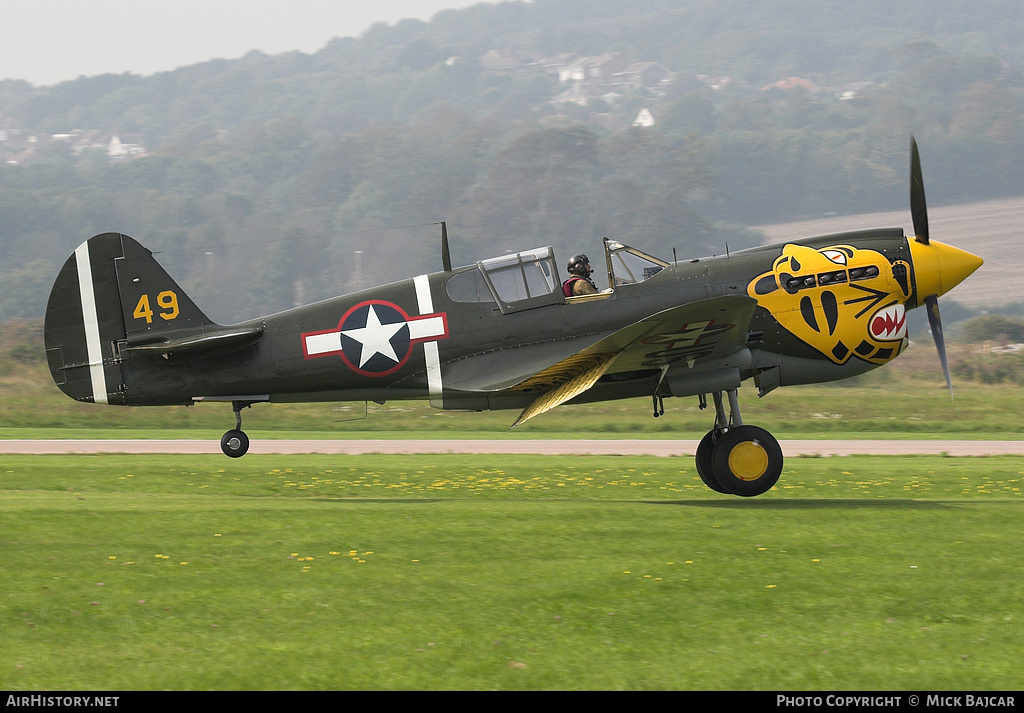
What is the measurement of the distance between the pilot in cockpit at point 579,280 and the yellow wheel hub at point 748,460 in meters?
2.60

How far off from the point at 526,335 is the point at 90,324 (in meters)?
5.66

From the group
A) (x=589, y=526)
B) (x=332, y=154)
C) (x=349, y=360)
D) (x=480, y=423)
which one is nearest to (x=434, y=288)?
(x=349, y=360)

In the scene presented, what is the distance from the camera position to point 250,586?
8.35 m

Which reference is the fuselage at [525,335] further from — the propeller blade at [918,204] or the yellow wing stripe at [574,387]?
the yellow wing stripe at [574,387]

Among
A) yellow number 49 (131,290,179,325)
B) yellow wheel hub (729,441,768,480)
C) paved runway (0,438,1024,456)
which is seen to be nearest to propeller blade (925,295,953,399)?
yellow wheel hub (729,441,768,480)

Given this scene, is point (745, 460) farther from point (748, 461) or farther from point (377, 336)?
point (377, 336)

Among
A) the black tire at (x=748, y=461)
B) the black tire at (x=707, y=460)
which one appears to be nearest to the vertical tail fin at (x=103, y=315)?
the black tire at (x=707, y=460)

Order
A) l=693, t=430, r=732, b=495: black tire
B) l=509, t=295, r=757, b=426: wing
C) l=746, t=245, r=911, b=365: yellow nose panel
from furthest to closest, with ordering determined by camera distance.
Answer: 1. l=693, t=430, r=732, b=495: black tire
2. l=746, t=245, r=911, b=365: yellow nose panel
3. l=509, t=295, r=757, b=426: wing

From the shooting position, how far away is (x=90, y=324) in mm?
13922

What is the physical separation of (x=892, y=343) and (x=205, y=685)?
9474 mm

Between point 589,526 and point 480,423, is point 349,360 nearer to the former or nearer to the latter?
point 589,526

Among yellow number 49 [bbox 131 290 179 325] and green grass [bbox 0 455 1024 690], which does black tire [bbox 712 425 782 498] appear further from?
yellow number 49 [bbox 131 290 179 325]

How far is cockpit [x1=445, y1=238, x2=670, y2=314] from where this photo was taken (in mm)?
13305

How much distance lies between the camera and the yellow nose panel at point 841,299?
12.9 meters
